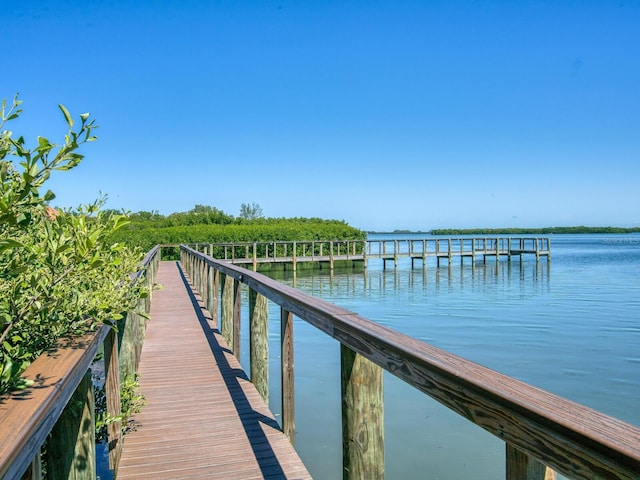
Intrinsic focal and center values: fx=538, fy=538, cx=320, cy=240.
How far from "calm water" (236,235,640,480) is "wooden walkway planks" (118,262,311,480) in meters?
1.27

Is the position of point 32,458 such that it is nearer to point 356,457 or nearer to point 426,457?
point 356,457

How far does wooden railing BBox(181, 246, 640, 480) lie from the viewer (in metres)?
0.92

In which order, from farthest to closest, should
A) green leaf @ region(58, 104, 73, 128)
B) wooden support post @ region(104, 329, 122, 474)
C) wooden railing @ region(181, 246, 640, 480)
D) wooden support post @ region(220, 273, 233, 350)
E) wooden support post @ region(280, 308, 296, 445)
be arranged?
wooden support post @ region(220, 273, 233, 350) → wooden support post @ region(280, 308, 296, 445) → wooden support post @ region(104, 329, 122, 474) → green leaf @ region(58, 104, 73, 128) → wooden railing @ region(181, 246, 640, 480)

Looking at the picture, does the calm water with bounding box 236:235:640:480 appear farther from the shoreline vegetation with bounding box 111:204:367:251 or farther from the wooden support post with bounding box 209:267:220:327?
the shoreline vegetation with bounding box 111:204:367:251

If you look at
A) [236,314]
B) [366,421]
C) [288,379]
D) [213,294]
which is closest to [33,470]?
[366,421]

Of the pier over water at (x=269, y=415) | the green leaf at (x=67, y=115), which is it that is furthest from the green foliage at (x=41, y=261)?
the pier over water at (x=269, y=415)

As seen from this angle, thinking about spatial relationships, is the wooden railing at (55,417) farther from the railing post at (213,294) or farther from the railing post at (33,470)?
the railing post at (213,294)

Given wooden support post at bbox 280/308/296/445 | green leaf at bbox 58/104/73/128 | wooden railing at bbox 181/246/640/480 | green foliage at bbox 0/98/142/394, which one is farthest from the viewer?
wooden support post at bbox 280/308/296/445

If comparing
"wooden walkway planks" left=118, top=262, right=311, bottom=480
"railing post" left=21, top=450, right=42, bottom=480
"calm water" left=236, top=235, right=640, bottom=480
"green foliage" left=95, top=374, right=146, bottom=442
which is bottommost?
"calm water" left=236, top=235, right=640, bottom=480

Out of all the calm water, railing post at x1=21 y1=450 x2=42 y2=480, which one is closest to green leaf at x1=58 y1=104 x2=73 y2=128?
railing post at x1=21 y1=450 x2=42 y2=480

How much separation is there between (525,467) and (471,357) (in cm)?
816

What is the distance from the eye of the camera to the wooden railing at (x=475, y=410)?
3.03ft

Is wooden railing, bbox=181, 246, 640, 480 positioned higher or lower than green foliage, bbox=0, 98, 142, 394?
lower

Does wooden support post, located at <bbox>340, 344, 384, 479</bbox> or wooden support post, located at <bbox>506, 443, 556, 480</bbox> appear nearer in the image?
wooden support post, located at <bbox>506, 443, 556, 480</bbox>
